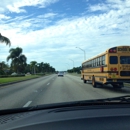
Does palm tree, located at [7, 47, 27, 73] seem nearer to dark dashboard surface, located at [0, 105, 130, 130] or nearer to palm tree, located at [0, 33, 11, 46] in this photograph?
palm tree, located at [0, 33, 11, 46]

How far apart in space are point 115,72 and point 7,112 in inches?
619

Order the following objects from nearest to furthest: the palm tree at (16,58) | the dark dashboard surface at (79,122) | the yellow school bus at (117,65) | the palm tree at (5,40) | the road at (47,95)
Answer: the dark dashboard surface at (79,122)
the road at (47,95)
the yellow school bus at (117,65)
the palm tree at (5,40)
the palm tree at (16,58)

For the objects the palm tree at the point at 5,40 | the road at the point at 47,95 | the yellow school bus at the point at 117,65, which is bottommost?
the road at the point at 47,95

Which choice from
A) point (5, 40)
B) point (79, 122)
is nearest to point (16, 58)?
point (5, 40)

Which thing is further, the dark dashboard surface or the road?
the road

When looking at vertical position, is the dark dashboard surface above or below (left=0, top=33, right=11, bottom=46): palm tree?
below

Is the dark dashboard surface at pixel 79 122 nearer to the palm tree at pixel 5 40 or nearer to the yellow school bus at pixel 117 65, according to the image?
the yellow school bus at pixel 117 65

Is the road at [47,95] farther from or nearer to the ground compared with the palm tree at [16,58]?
nearer to the ground

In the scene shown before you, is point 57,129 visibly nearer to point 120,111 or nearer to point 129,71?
point 120,111

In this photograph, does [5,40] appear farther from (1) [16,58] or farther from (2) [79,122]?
(1) [16,58]

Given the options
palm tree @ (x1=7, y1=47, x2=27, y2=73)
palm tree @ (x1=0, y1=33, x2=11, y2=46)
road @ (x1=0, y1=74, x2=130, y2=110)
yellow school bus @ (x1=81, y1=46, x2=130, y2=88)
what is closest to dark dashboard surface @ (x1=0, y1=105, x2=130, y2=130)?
→ road @ (x1=0, y1=74, x2=130, y2=110)

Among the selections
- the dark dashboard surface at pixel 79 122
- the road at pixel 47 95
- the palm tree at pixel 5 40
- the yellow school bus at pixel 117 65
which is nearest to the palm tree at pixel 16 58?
the palm tree at pixel 5 40

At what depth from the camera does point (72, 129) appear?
7.89 ft

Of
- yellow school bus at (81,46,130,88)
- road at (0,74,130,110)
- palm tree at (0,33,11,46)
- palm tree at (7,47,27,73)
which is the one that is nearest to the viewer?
road at (0,74,130,110)
